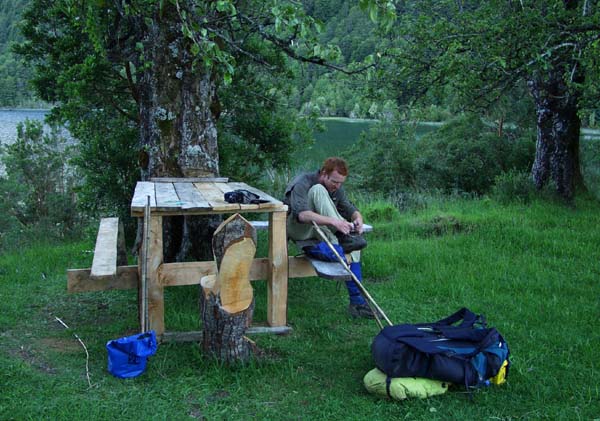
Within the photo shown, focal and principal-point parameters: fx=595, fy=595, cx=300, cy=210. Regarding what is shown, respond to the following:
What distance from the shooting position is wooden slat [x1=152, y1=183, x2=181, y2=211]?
4.09 meters

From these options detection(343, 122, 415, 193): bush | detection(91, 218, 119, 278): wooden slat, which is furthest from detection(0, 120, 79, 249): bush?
detection(343, 122, 415, 193): bush

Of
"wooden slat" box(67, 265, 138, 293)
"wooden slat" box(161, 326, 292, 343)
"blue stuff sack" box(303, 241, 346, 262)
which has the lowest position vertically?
"wooden slat" box(161, 326, 292, 343)

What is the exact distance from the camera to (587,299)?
539cm

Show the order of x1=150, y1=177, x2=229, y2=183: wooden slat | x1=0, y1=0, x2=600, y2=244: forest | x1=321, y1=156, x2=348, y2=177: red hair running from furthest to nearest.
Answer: x1=150, y1=177, x2=229, y2=183: wooden slat < x1=0, y1=0, x2=600, y2=244: forest < x1=321, y1=156, x2=348, y2=177: red hair

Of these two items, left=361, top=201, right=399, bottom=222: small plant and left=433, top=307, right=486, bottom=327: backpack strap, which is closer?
left=433, top=307, right=486, bottom=327: backpack strap

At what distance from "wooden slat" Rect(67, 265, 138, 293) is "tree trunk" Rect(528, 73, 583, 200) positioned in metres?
8.17

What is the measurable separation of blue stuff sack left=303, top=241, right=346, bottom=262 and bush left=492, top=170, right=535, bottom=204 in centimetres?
620

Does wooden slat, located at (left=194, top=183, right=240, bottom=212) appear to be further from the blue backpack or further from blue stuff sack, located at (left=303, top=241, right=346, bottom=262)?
the blue backpack

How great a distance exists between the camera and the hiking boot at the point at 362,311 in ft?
16.1

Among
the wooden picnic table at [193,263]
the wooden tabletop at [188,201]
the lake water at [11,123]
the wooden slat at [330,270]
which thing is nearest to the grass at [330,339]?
the wooden picnic table at [193,263]

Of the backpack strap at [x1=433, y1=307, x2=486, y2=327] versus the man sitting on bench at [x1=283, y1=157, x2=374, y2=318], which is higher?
the man sitting on bench at [x1=283, y1=157, x2=374, y2=318]

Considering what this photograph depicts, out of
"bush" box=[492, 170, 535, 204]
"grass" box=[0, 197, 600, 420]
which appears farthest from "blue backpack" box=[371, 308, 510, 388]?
"bush" box=[492, 170, 535, 204]

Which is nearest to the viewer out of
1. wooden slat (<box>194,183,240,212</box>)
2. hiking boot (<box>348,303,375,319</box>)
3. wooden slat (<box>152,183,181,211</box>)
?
wooden slat (<box>152,183,181,211</box>)

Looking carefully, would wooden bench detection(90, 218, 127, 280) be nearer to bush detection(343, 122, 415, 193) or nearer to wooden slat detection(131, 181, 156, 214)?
wooden slat detection(131, 181, 156, 214)
